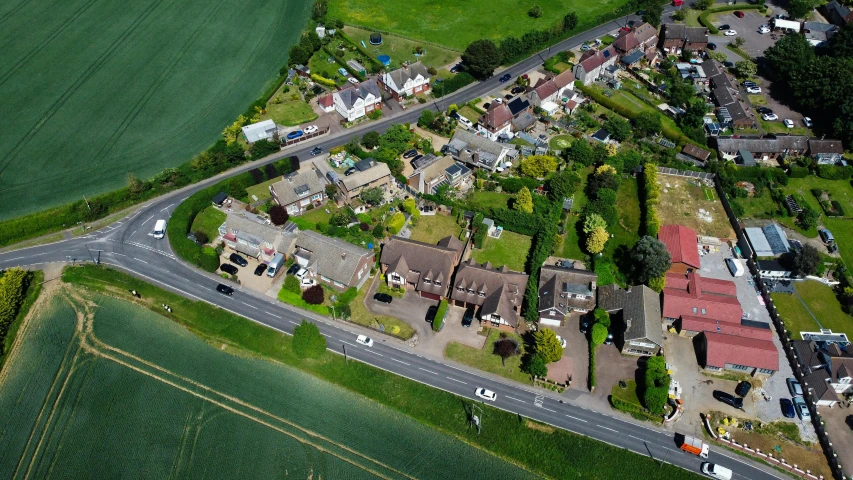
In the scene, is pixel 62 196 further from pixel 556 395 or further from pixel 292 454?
pixel 556 395

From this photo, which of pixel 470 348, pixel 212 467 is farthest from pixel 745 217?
pixel 212 467

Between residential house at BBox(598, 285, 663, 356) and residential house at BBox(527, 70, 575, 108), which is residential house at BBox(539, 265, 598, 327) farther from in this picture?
residential house at BBox(527, 70, 575, 108)

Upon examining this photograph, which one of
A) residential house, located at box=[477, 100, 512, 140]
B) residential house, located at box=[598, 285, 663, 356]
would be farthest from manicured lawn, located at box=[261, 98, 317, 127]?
residential house, located at box=[598, 285, 663, 356]

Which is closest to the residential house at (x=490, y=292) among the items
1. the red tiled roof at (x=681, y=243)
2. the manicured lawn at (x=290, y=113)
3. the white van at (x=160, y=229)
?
the red tiled roof at (x=681, y=243)

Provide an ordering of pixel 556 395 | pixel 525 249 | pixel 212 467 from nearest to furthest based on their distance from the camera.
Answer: pixel 212 467, pixel 556 395, pixel 525 249

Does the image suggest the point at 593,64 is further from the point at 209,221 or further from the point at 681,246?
the point at 209,221
